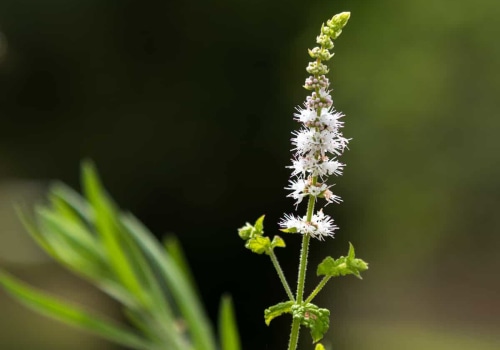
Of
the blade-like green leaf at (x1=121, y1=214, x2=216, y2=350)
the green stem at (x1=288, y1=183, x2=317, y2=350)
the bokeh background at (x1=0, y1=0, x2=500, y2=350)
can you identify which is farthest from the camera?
the bokeh background at (x1=0, y1=0, x2=500, y2=350)

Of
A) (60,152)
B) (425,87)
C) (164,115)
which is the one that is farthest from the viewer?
(425,87)

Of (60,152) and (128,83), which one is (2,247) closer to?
(60,152)

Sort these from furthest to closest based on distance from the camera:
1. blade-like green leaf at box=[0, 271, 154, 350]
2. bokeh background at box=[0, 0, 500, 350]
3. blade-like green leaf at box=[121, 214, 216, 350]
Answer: bokeh background at box=[0, 0, 500, 350] < blade-like green leaf at box=[121, 214, 216, 350] < blade-like green leaf at box=[0, 271, 154, 350]

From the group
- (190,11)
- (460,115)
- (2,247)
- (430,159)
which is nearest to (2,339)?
(2,247)

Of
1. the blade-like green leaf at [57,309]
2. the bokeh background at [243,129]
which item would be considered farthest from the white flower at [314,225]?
the bokeh background at [243,129]

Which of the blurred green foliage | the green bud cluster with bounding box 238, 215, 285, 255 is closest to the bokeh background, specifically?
the blurred green foliage

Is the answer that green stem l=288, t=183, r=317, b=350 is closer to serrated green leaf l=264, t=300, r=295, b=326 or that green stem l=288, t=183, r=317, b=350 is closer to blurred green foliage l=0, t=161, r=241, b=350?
serrated green leaf l=264, t=300, r=295, b=326
